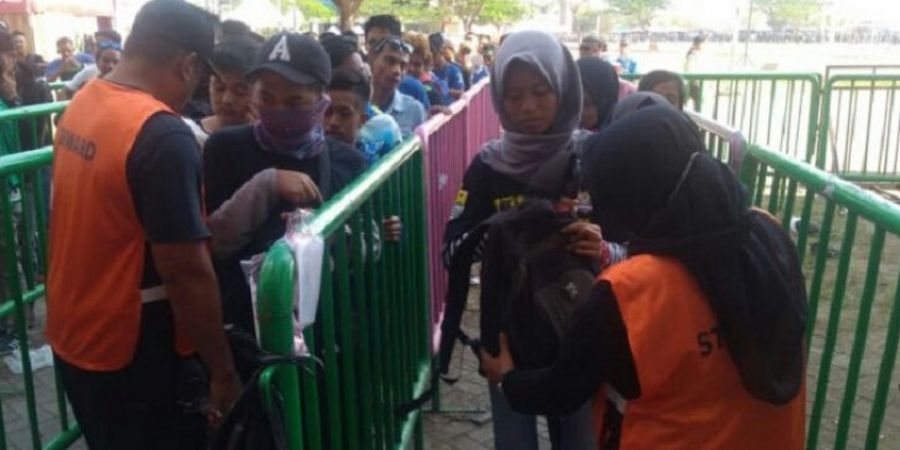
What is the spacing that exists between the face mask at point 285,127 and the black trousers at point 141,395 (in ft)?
2.06

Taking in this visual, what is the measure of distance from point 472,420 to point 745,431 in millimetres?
2405

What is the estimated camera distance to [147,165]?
6.53 ft

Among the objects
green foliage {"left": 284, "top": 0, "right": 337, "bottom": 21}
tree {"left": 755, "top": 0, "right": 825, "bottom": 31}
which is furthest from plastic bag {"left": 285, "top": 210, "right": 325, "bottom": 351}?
tree {"left": 755, "top": 0, "right": 825, "bottom": 31}

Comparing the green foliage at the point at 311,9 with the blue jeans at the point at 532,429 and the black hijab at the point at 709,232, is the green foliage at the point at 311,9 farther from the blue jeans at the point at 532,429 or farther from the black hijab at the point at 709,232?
the black hijab at the point at 709,232

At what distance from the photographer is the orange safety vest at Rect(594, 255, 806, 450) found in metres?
1.53

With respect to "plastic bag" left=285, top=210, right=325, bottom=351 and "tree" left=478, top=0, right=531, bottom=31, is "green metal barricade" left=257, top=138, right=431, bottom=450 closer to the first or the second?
"plastic bag" left=285, top=210, right=325, bottom=351

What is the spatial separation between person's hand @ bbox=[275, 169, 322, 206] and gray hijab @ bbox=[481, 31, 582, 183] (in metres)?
0.64

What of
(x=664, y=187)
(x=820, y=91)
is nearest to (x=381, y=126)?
(x=664, y=187)

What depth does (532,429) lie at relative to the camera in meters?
2.59

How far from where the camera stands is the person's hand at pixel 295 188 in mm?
2178

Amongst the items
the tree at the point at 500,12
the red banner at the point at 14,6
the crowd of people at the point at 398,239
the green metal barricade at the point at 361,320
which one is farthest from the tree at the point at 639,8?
the crowd of people at the point at 398,239

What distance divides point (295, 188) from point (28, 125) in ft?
13.0

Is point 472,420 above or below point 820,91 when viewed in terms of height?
below

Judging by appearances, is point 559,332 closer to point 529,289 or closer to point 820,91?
point 529,289
